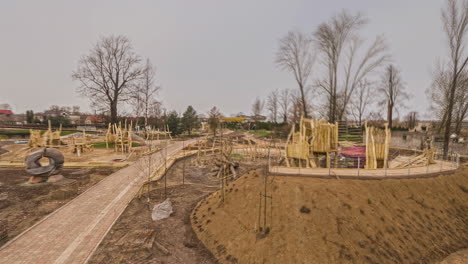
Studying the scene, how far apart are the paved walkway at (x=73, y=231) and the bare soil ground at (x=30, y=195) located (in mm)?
595

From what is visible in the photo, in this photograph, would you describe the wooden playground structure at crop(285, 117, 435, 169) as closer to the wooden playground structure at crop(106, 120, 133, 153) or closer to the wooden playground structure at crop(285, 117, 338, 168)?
the wooden playground structure at crop(285, 117, 338, 168)

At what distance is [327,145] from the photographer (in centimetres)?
1239

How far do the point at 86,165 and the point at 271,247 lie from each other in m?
19.0

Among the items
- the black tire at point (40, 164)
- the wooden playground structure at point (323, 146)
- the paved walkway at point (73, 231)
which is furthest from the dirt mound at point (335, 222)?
the black tire at point (40, 164)

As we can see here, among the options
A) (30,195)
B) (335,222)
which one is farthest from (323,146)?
(30,195)

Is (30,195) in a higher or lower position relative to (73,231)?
higher

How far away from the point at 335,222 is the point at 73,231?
10119 millimetres

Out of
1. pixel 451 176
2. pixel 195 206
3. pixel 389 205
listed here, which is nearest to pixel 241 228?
pixel 195 206

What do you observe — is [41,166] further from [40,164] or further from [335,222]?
[335,222]

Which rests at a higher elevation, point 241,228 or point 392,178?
→ point 392,178

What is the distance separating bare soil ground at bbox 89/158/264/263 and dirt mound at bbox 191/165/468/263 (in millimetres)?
591

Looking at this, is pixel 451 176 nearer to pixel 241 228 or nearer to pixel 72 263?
pixel 241 228

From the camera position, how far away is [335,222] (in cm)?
739

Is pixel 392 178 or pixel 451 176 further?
pixel 451 176
